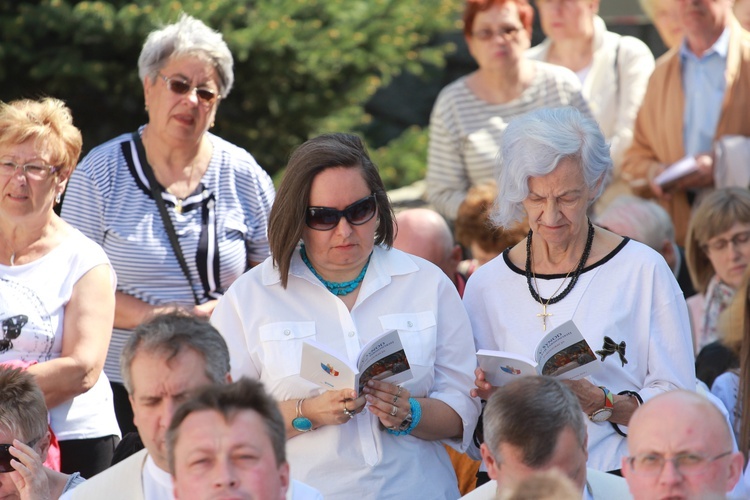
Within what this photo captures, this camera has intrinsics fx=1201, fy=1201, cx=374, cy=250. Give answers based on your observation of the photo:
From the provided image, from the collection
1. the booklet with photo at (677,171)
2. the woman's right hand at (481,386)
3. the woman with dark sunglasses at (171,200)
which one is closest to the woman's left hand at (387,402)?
the woman's right hand at (481,386)

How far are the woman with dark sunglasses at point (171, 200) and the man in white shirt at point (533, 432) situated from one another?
201cm

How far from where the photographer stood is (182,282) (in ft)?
17.3

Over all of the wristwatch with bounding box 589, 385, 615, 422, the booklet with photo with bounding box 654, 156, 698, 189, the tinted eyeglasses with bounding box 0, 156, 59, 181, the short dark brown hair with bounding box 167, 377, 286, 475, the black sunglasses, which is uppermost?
the tinted eyeglasses with bounding box 0, 156, 59, 181

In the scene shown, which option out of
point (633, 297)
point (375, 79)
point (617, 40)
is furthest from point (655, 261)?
point (375, 79)

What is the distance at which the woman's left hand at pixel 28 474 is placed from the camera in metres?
3.83

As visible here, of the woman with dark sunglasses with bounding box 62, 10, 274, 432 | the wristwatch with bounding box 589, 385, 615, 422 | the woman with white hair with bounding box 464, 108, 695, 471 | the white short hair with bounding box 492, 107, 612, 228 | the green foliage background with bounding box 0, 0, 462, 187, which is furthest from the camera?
the green foliage background with bounding box 0, 0, 462, 187

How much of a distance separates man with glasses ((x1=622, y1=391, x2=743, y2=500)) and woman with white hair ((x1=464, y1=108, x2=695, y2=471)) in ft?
1.86

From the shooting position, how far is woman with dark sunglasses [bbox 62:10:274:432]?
17.2 feet

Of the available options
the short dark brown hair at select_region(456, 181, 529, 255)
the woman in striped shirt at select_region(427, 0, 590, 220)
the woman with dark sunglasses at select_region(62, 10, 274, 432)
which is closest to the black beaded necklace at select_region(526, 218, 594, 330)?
the short dark brown hair at select_region(456, 181, 529, 255)

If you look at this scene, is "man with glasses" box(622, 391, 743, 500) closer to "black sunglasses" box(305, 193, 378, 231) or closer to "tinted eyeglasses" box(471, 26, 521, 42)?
"black sunglasses" box(305, 193, 378, 231)

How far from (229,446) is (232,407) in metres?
0.12

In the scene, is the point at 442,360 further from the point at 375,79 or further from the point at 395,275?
the point at 375,79

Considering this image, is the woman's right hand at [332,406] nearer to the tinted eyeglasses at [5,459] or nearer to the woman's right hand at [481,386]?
the woman's right hand at [481,386]

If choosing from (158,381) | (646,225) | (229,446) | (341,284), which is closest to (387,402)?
(341,284)
